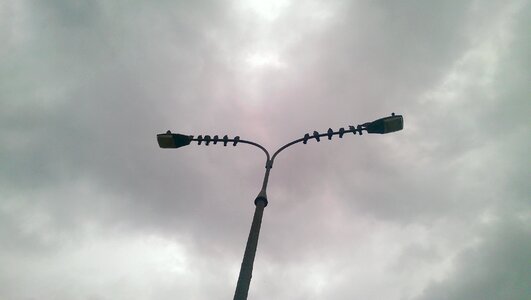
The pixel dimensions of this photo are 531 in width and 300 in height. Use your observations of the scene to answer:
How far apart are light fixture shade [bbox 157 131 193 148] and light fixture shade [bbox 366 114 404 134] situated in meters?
6.58

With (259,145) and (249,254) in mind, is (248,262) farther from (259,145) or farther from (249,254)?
(259,145)

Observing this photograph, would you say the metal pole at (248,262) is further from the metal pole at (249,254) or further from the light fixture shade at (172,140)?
the light fixture shade at (172,140)

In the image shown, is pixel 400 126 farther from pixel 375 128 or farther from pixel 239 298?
pixel 239 298

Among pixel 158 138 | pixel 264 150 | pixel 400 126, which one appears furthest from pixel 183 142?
pixel 400 126

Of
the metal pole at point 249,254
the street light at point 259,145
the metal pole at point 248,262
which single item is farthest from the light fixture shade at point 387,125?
the metal pole at point 248,262

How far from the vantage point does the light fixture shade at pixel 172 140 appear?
1270 centimetres

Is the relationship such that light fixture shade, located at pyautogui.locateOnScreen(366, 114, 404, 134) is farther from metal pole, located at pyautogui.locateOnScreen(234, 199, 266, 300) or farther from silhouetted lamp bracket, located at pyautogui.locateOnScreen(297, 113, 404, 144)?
metal pole, located at pyautogui.locateOnScreen(234, 199, 266, 300)

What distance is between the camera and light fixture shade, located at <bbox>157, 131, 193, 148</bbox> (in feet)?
41.7

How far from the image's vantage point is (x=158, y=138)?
1269 cm

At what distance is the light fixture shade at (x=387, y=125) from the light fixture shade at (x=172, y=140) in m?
6.58

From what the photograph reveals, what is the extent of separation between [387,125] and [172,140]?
7.56 m

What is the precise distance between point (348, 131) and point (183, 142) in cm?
592

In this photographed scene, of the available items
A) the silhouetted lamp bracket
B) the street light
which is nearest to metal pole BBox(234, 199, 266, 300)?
the street light

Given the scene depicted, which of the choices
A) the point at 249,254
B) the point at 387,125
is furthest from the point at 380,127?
the point at 249,254
